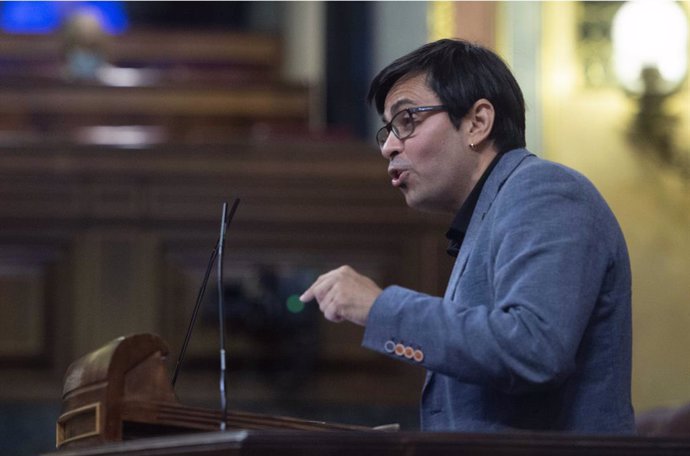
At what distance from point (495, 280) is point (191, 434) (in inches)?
19.2

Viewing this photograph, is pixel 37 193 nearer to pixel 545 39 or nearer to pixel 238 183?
pixel 238 183

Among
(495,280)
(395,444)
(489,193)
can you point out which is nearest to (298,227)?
(489,193)

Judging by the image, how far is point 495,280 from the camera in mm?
1945

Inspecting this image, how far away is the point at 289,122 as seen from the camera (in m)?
6.95

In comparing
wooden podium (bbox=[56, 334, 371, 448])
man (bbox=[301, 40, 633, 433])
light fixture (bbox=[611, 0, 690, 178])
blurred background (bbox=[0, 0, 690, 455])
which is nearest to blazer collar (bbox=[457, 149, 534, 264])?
man (bbox=[301, 40, 633, 433])

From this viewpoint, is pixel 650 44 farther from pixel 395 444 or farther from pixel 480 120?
pixel 395 444

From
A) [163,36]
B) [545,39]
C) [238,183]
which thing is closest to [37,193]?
[238,183]

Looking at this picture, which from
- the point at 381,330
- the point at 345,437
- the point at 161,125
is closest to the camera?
the point at 345,437

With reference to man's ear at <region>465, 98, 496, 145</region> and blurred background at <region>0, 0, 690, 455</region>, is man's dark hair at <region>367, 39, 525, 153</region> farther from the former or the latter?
blurred background at <region>0, 0, 690, 455</region>

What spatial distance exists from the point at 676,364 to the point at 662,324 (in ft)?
0.53

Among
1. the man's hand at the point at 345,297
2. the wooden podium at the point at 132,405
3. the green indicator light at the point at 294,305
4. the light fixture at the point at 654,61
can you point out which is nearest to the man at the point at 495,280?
the man's hand at the point at 345,297

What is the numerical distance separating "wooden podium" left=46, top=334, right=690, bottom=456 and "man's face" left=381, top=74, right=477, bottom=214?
1.64 ft

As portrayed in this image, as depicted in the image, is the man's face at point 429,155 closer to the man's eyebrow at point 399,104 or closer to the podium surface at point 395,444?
the man's eyebrow at point 399,104

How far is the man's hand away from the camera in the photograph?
1.92 m
